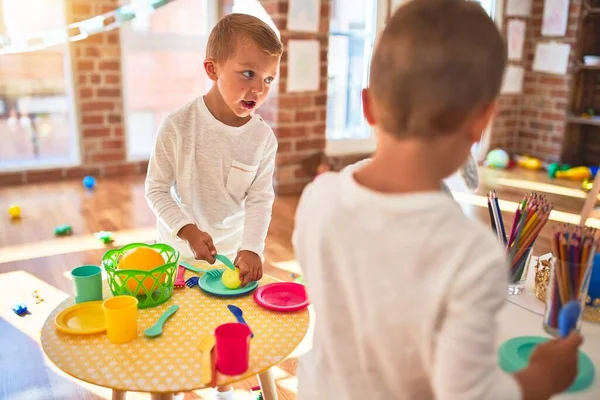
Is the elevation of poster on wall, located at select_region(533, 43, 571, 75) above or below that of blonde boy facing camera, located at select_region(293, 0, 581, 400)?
above

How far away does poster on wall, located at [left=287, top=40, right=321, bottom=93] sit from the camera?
3.51m

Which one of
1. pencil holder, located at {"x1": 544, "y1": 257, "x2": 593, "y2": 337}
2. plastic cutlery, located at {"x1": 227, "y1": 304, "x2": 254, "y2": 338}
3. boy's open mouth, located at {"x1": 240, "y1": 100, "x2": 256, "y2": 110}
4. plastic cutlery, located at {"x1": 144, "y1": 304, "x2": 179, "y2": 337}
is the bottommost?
plastic cutlery, located at {"x1": 227, "y1": 304, "x2": 254, "y2": 338}

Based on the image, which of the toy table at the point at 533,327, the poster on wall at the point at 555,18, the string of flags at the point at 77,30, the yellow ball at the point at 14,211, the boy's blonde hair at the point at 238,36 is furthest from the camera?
the poster on wall at the point at 555,18

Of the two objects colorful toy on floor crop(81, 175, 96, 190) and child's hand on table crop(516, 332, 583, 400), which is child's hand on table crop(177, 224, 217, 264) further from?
colorful toy on floor crop(81, 175, 96, 190)

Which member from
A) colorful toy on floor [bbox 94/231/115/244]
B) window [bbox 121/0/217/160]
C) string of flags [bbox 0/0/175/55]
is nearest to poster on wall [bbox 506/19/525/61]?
window [bbox 121/0/217/160]

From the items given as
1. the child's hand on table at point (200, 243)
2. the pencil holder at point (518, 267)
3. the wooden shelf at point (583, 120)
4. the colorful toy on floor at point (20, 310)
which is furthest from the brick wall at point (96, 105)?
the wooden shelf at point (583, 120)

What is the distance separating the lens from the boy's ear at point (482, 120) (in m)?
0.55

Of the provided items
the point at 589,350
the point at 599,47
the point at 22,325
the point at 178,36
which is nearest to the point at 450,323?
the point at 589,350

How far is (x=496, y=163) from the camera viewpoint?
4.57 meters

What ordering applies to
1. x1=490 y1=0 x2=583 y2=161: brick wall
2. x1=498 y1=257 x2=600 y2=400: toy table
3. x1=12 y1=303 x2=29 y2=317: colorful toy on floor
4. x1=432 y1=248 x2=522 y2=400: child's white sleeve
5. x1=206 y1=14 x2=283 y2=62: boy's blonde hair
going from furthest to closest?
x1=490 y1=0 x2=583 y2=161: brick wall → x1=12 y1=303 x2=29 y2=317: colorful toy on floor → x1=206 y1=14 x2=283 y2=62: boy's blonde hair → x1=498 y1=257 x2=600 y2=400: toy table → x1=432 y1=248 x2=522 y2=400: child's white sleeve

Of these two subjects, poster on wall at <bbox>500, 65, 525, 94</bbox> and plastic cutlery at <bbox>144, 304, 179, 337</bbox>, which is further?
poster on wall at <bbox>500, 65, 525, 94</bbox>

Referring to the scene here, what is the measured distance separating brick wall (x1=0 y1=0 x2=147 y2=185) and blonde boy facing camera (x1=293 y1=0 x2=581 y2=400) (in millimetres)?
3625

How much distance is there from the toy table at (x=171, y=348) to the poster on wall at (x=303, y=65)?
8.80 feet

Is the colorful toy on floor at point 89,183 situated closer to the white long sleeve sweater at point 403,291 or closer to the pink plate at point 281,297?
the pink plate at point 281,297
